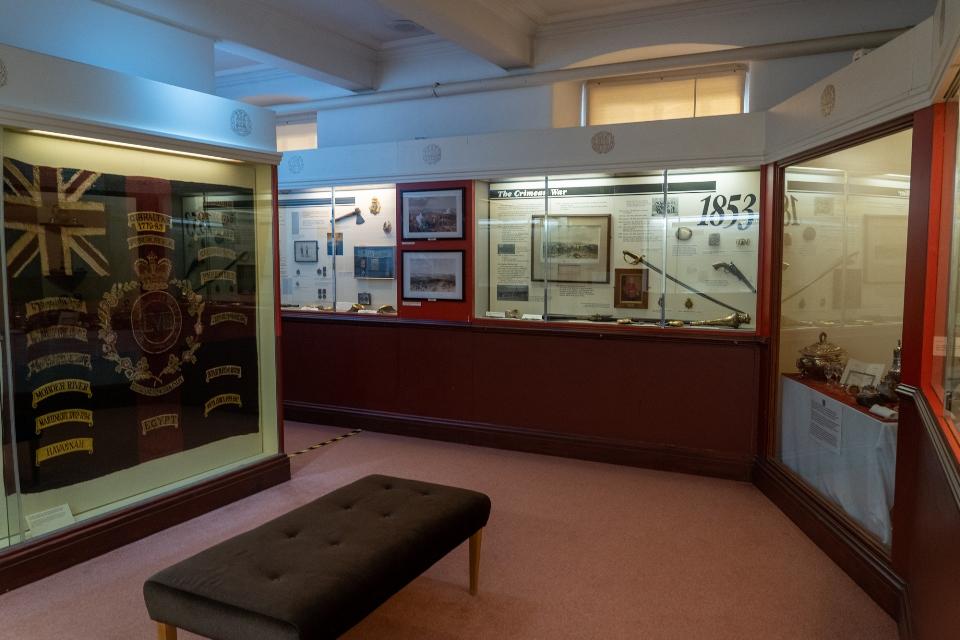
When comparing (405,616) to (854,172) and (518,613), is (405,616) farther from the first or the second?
(854,172)

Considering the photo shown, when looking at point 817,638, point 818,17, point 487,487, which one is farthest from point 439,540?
point 818,17

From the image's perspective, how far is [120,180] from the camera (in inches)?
146

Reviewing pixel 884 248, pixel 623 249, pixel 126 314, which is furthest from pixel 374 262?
pixel 884 248

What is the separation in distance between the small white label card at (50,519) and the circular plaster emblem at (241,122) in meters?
2.36

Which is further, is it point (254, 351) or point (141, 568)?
point (254, 351)

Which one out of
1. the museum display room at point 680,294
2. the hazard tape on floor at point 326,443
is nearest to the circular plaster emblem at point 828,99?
the museum display room at point 680,294

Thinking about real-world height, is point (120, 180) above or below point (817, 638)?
above

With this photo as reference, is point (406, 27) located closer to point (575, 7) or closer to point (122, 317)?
point (575, 7)

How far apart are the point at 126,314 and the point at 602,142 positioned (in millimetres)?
3408

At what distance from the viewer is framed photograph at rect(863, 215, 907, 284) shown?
11.4 feet

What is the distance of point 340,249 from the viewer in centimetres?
637

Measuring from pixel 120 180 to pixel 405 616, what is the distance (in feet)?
8.89

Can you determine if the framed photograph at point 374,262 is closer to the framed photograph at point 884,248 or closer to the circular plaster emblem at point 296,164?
the circular plaster emblem at point 296,164

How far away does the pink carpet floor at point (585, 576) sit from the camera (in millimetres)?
2908
